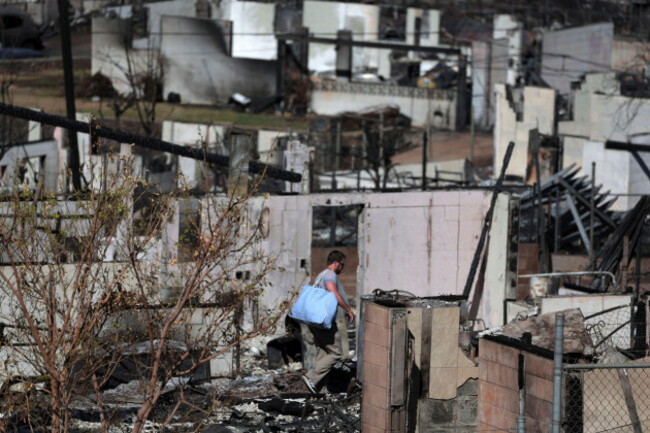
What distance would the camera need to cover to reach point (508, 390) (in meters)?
8.73

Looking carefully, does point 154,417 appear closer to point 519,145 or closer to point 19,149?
point 19,149

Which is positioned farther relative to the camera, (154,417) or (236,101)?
(236,101)

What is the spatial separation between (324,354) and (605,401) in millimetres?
4193

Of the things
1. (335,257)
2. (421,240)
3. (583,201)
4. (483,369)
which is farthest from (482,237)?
(483,369)

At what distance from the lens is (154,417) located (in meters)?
10.5

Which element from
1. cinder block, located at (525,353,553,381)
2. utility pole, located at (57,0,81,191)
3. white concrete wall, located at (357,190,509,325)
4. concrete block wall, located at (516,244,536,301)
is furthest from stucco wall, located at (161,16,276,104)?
cinder block, located at (525,353,553,381)

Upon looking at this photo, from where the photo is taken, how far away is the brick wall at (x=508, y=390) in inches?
328

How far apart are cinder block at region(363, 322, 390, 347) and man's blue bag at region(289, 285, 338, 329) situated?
198 centimetres

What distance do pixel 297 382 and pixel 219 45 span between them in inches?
1524

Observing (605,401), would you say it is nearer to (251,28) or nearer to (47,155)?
(47,155)

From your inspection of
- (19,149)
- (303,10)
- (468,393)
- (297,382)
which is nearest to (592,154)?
(19,149)

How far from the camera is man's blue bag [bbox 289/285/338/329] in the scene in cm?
1173

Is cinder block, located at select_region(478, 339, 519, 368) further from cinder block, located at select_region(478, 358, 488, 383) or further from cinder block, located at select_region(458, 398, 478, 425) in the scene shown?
cinder block, located at select_region(458, 398, 478, 425)

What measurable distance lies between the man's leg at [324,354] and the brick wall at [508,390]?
3080mm
